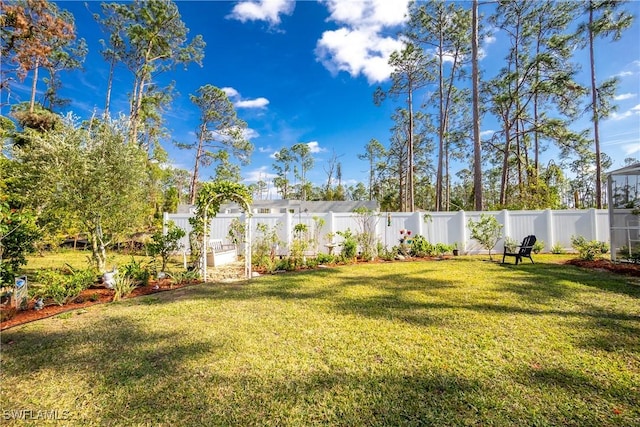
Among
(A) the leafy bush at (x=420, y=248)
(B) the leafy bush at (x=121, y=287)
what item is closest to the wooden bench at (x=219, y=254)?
(B) the leafy bush at (x=121, y=287)

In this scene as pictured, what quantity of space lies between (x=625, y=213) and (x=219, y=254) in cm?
1117

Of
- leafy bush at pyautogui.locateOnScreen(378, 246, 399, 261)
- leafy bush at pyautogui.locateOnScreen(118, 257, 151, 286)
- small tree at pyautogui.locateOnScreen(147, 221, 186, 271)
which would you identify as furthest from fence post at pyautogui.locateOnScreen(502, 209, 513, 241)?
leafy bush at pyautogui.locateOnScreen(118, 257, 151, 286)

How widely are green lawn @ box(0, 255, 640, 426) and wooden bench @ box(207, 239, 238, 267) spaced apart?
11.3 feet

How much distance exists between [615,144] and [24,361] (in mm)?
21552

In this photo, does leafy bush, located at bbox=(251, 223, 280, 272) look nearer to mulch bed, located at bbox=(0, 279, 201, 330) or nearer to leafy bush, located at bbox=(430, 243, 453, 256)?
mulch bed, located at bbox=(0, 279, 201, 330)

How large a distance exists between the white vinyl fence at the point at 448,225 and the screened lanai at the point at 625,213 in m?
2.60

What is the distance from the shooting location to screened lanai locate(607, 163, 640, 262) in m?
6.50

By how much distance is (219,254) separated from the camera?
26.8 ft

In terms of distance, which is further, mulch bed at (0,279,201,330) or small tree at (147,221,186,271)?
small tree at (147,221,186,271)

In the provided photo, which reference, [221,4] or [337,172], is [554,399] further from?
[337,172]

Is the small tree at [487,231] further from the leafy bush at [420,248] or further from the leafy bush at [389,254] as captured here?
the leafy bush at [389,254]

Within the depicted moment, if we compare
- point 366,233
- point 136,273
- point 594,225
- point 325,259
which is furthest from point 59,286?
point 594,225

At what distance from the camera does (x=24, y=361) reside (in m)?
2.51

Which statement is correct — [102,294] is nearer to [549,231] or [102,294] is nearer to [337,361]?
[337,361]
